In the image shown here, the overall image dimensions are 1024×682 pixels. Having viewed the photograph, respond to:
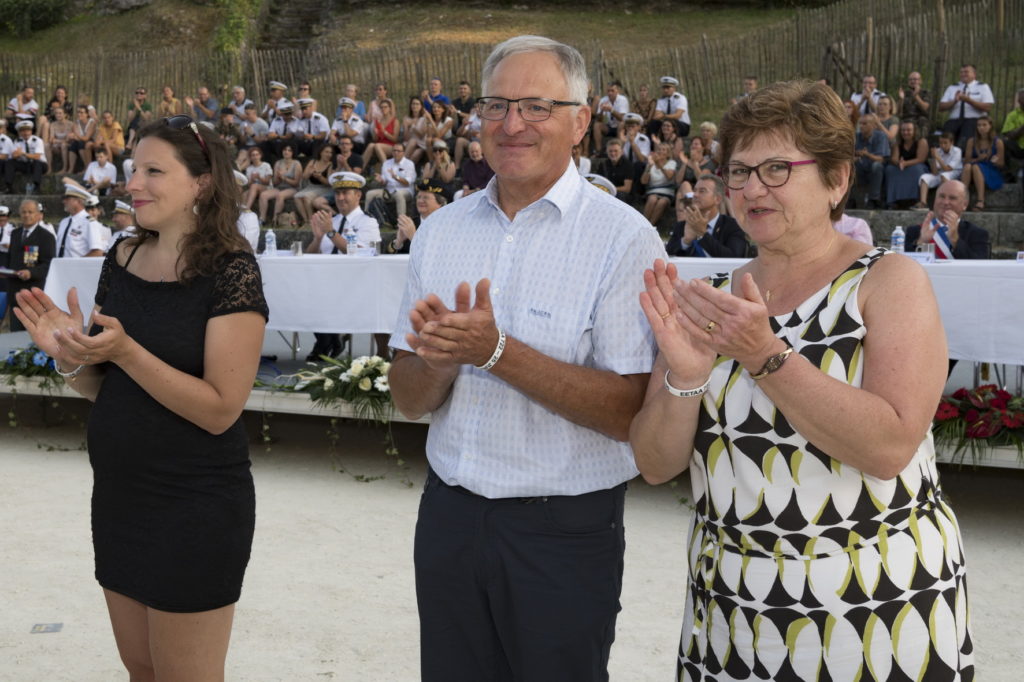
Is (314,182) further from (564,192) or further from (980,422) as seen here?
(564,192)

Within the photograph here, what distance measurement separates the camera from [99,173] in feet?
56.3

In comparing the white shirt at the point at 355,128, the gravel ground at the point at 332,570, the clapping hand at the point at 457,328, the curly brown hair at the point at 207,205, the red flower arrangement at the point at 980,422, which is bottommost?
the gravel ground at the point at 332,570

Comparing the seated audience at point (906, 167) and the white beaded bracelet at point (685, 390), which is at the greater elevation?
the seated audience at point (906, 167)

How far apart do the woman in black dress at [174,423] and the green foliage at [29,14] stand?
31987mm

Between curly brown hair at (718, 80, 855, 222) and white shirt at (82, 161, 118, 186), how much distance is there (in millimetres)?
16920

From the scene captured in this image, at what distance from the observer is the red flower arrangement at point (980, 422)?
4959mm

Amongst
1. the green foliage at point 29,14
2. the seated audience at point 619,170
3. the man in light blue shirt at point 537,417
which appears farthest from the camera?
the green foliage at point 29,14

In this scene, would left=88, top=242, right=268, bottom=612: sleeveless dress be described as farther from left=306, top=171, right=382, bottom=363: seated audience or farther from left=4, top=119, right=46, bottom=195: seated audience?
left=4, top=119, right=46, bottom=195: seated audience

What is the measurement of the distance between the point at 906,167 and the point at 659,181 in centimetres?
298

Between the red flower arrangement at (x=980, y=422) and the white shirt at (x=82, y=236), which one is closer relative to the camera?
the red flower arrangement at (x=980, y=422)

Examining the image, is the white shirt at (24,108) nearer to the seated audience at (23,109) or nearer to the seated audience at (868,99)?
the seated audience at (23,109)

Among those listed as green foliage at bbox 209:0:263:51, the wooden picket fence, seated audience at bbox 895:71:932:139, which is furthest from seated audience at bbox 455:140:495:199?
green foliage at bbox 209:0:263:51

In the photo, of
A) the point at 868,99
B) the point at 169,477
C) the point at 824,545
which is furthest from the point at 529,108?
the point at 868,99

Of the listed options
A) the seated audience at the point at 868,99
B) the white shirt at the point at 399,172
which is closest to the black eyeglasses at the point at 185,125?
the white shirt at the point at 399,172
